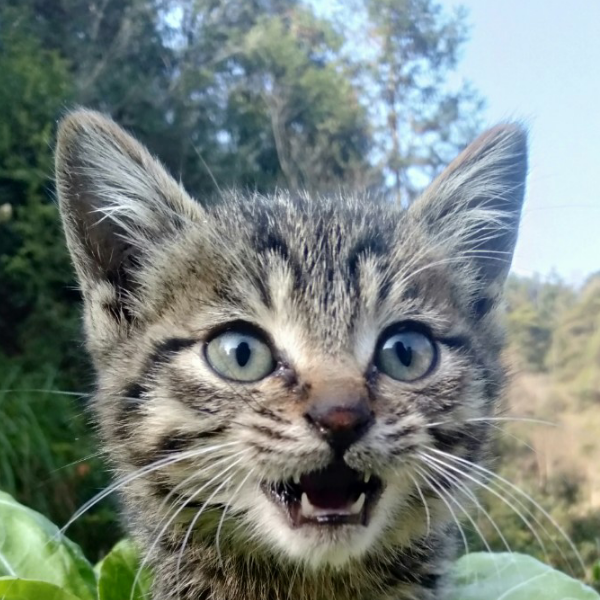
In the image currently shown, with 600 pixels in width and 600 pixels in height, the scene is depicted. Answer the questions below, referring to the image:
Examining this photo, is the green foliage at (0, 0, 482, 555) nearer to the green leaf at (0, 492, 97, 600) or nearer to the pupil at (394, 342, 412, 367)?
the green leaf at (0, 492, 97, 600)

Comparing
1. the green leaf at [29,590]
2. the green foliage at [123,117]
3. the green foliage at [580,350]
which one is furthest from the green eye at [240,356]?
the green foliage at [580,350]

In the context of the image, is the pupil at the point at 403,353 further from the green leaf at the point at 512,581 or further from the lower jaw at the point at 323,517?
the green leaf at the point at 512,581

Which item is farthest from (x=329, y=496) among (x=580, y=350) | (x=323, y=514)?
(x=580, y=350)

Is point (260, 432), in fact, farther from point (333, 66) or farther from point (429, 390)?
point (333, 66)

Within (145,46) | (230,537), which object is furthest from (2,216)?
(230,537)

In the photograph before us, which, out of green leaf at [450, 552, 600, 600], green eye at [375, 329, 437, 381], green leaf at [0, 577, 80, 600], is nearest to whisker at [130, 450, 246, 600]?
green leaf at [0, 577, 80, 600]
